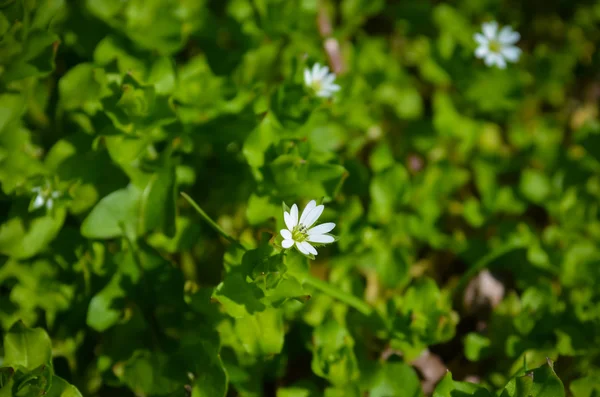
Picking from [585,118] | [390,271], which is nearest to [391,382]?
[390,271]

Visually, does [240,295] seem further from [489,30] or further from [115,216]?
[489,30]

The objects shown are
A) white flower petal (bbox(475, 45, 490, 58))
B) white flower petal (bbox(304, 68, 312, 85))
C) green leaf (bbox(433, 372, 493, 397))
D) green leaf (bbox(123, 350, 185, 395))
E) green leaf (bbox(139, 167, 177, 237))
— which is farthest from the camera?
white flower petal (bbox(475, 45, 490, 58))

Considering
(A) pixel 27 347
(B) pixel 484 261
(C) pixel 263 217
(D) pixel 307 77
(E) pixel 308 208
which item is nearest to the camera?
(E) pixel 308 208

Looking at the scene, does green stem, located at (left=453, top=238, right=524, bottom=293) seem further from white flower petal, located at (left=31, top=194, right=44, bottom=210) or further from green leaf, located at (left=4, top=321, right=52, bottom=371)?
white flower petal, located at (left=31, top=194, right=44, bottom=210)

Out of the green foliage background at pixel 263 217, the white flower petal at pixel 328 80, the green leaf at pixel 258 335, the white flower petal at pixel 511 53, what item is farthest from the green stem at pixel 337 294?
the white flower petal at pixel 511 53

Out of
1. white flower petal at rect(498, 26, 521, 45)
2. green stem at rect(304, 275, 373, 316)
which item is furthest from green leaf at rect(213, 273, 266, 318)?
white flower petal at rect(498, 26, 521, 45)

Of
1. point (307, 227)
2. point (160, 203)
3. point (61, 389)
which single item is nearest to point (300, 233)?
point (307, 227)

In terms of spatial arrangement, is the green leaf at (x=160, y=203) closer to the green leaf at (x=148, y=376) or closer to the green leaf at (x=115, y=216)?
the green leaf at (x=115, y=216)
